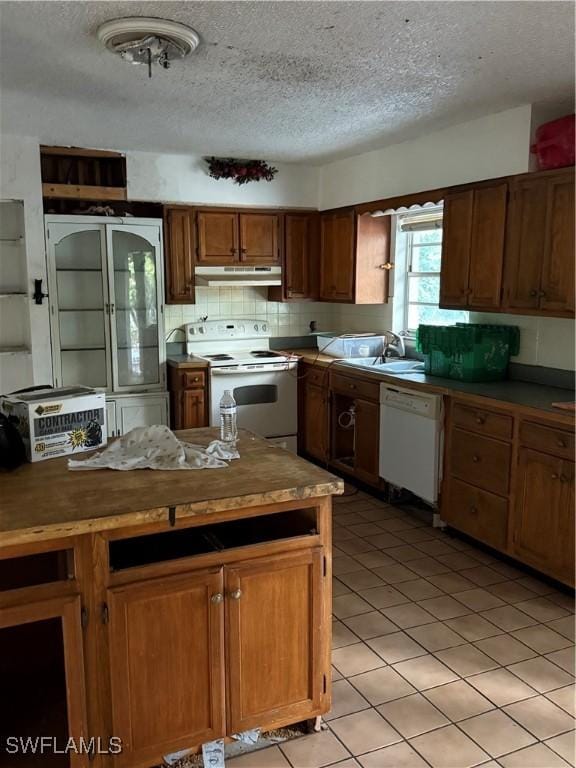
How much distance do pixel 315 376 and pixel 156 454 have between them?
301 cm

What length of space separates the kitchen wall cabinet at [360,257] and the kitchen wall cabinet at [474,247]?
42.3 inches

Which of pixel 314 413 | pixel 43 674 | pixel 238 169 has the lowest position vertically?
pixel 43 674

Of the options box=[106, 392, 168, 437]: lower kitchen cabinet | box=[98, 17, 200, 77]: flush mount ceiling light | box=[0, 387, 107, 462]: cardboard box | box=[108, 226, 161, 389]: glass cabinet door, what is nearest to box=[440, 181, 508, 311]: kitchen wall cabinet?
box=[98, 17, 200, 77]: flush mount ceiling light

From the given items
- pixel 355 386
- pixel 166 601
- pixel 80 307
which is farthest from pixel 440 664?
pixel 80 307

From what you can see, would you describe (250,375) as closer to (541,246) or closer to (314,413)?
(314,413)

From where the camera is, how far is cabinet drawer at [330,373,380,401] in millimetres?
4441

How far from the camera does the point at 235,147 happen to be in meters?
4.63

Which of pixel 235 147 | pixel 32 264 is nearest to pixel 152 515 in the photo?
pixel 32 264

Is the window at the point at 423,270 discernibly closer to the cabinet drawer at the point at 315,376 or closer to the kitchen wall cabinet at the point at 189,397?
the cabinet drawer at the point at 315,376

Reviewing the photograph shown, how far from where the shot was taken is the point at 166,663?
189cm

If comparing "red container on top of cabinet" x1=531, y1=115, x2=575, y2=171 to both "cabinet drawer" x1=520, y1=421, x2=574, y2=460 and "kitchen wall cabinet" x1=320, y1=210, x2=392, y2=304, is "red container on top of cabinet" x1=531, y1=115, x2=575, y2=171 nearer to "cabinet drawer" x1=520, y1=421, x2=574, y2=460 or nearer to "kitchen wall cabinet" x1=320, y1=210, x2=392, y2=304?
"cabinet drawer" x1=520, y1=421, x2=574, y2=460

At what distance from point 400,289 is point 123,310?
7.20 ft

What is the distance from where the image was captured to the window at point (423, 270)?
475 cm

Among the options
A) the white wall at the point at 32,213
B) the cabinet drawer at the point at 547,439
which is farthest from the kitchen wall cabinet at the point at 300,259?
the cabinet drawer at the point at 547,439
